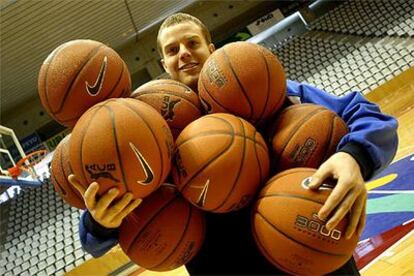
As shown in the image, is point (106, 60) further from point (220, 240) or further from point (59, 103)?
point (220, 240)

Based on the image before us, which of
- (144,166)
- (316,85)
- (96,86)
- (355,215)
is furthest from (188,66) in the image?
(316,85)

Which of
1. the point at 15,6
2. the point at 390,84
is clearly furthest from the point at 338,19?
the point at 15,6

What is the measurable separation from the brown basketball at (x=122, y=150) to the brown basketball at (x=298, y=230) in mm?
302

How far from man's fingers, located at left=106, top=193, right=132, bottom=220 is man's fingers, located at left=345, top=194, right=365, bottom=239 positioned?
1.85 feet

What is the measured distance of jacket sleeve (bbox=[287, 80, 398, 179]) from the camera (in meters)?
1.18

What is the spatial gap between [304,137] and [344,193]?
26 centimetres

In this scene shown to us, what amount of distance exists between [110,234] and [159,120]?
0.39m

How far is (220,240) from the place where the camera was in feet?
4.50

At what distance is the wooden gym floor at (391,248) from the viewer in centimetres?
246

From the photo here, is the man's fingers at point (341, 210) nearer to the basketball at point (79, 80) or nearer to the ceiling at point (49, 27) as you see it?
the basketball at point (79, 80)

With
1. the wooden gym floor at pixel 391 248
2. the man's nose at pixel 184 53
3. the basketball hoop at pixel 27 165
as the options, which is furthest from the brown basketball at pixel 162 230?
the basketball hoop at pixel 27 165

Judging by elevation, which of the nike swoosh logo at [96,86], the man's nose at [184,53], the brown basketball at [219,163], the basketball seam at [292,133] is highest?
the nike swoosh logo at [96,86]

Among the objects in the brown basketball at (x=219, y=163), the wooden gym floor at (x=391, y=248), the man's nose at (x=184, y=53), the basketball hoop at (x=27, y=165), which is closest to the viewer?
the brown basketball at (x=219, y=163)

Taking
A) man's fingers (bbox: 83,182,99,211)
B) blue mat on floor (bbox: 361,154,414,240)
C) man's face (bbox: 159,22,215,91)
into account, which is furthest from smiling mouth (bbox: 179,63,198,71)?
blue mat on floor (bbox: 361,154,414,240)
